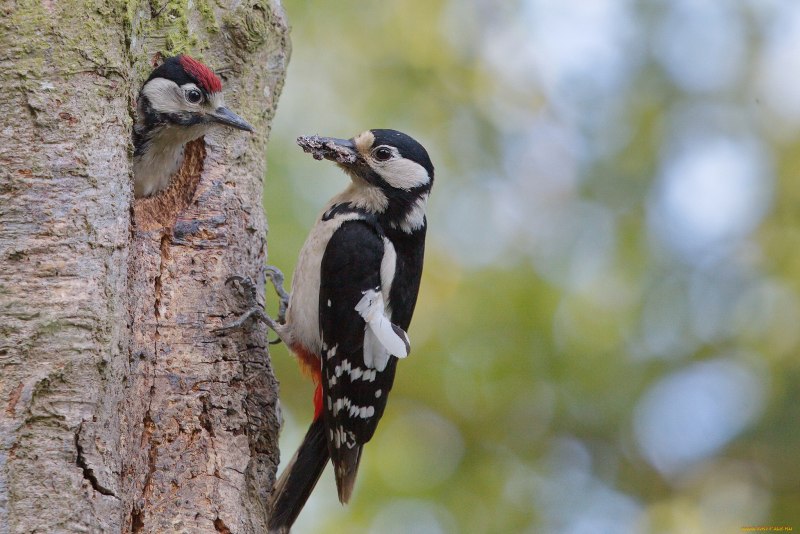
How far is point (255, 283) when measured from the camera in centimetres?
363

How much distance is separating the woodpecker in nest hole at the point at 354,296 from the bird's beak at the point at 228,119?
0.25 meters

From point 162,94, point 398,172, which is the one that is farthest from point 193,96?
point 398,172

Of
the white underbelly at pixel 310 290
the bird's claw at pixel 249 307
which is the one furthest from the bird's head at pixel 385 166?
the bird's claw at pixel 249 307

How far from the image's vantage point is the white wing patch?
377 cm

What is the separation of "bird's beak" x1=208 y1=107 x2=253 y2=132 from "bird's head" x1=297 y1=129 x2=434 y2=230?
34cm

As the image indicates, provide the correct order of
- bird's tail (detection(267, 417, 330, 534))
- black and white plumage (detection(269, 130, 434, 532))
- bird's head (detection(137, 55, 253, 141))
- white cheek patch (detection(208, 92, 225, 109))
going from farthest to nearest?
black and white plumage (detection(269, 130, 434, 532)) → white cheek patch (detection(208, 92, 225, 109)) → bird's head (detection(137, 55, 253, 141)) → bird's tail (detection(267, 417, 330, 534))

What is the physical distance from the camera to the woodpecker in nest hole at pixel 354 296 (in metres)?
3.77

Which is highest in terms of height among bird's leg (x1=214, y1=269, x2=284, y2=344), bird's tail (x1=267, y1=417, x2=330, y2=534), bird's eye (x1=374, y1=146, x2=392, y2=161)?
bird's eye (x1=374, y1=146, x2=392, y2=161)

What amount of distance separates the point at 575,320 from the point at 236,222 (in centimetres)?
264

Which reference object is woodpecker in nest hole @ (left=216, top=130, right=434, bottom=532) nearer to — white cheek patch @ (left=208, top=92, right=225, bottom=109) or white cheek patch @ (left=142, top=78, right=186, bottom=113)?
white cheek patch @ (left=208, top=92, right=225, bottom=109)

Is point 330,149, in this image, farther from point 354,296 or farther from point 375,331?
point 375,331

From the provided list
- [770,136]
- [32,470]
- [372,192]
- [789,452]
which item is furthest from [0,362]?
[770,136]

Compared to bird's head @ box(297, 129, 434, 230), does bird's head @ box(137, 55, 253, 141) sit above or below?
below

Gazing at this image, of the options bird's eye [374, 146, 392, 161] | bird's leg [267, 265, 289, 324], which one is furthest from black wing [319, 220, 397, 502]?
bird's leg [267, 265, 289, 324]
